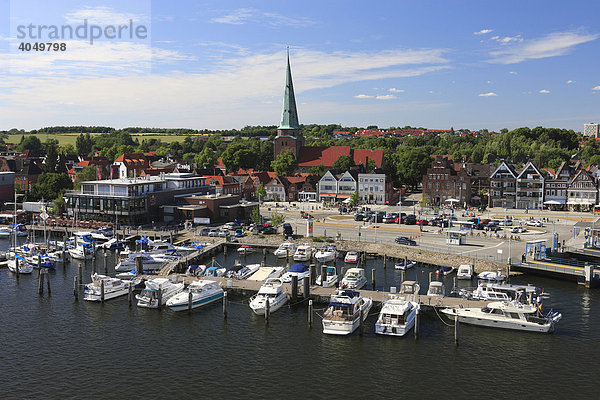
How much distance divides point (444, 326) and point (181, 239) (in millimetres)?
40394

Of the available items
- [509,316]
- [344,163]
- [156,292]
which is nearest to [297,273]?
[156,292]

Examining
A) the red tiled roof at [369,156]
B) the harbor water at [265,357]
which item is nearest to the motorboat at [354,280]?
the harbor water at [265,357]

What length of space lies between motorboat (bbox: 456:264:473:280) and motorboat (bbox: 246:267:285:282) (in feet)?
56.5

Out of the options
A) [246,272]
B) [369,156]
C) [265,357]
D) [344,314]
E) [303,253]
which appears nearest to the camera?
[265,357]

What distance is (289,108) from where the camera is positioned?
142750 millimetres

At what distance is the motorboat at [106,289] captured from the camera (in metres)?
46.9

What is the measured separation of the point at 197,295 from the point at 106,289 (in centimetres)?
842

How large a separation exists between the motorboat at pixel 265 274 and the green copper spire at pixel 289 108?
92874mm

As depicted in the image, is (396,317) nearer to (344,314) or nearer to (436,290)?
(344,314)

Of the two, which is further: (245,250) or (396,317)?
(245,250)

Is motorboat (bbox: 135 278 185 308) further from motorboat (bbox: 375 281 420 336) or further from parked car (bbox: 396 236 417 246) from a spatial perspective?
parked car (bbox: 396 236 417 246)

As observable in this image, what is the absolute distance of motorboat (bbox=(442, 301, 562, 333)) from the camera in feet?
131

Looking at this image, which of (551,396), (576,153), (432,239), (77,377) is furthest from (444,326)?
(576,153)

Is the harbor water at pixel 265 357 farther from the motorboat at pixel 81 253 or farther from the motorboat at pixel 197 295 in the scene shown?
the motorboat at pixel 81 253
